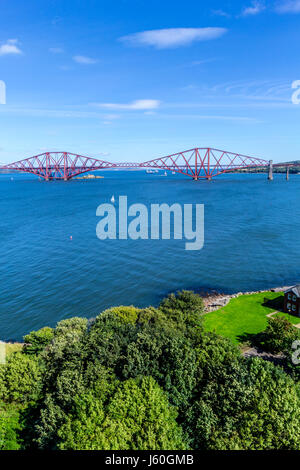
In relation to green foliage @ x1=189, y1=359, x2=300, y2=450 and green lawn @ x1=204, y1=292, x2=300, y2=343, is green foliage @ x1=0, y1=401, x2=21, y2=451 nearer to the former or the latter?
green foliage @ x1=189, y1=359, x2=300, y2=450


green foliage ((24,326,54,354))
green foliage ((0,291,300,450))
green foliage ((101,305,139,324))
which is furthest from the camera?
green foliage ((101,305,139,324))

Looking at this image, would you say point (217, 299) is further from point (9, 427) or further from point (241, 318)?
point (9, 427)

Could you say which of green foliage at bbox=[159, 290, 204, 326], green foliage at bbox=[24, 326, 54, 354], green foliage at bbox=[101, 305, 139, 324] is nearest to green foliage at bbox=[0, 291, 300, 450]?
green foliage at bbox=[24, 326, 54, 354]

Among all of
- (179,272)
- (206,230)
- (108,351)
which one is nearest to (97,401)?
(108,351)

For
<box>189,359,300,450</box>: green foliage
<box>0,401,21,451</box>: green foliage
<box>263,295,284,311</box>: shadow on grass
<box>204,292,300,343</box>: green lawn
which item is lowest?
<box>0,401,21,451</box>: green foliage

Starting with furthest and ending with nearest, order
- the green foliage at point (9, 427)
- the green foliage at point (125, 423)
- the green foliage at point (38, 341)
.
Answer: the green foliage at point (38, 341) < the green foliage at point (9, 427) < the green foliage at point (125, 423)

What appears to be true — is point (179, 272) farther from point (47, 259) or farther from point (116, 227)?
point (116, 227)

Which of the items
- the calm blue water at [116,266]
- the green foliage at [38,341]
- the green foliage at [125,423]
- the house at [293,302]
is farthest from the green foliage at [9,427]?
the house at [293,302]

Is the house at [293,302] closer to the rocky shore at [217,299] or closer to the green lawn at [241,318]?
the green lawn at [241,318]
